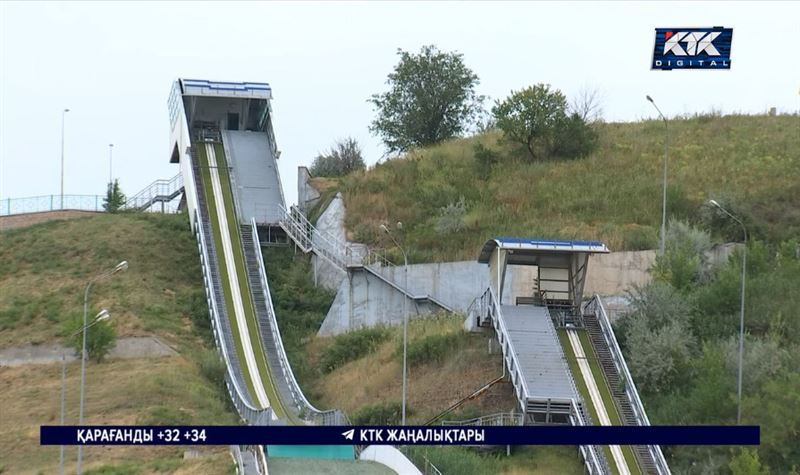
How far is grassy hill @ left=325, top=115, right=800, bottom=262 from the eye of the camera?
77.0 m

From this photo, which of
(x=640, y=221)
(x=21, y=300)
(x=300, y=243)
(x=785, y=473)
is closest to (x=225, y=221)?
(x=300, y=243)

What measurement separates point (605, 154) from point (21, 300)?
32.1 meters

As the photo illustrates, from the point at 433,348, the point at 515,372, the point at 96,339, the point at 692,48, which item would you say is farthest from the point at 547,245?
the point at 96,339

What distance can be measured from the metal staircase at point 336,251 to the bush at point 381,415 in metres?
12.1

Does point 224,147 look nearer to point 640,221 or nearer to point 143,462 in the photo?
point 640,221

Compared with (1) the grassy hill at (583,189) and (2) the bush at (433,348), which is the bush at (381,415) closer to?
(2) the bush at (433,348)

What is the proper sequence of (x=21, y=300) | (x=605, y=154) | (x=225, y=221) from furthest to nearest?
(x=605, y=154) < (x=225, y=221) < (x=21, y=300)

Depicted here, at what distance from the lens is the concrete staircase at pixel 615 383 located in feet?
175

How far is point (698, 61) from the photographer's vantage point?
54312 millimetres

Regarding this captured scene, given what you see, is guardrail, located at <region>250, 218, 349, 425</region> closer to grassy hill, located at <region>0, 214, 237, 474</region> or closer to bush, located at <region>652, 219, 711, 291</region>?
grassy hill, located at <region>0, 214, 237, 474</region>

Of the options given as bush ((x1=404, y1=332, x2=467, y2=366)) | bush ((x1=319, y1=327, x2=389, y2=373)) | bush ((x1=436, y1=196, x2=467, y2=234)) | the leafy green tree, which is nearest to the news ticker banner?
the leafy green tree

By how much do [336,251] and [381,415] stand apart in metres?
19.6

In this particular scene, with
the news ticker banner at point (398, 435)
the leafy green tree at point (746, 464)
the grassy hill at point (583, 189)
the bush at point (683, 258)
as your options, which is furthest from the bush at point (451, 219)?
the news ticker banner at point (398, 435)

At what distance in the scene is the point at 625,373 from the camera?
58.4m
